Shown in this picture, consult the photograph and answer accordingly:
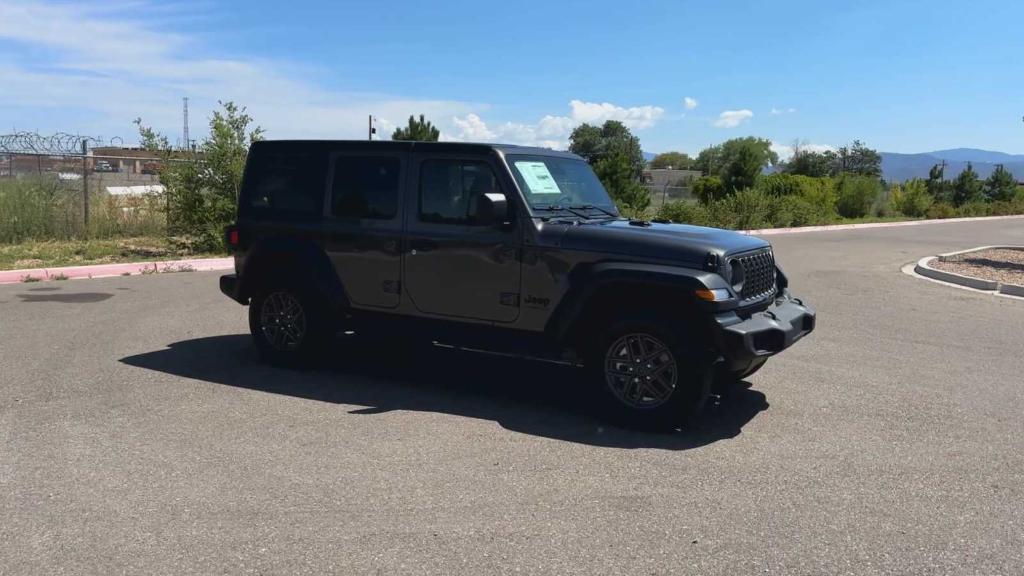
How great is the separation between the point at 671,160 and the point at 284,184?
512ft

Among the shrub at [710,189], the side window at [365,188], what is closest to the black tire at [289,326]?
the side window at [365,188]

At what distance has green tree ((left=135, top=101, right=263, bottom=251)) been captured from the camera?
17.0 meters

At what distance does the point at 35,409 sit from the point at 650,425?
172 inches

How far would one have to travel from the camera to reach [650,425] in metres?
5.71

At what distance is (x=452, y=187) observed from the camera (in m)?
6.50

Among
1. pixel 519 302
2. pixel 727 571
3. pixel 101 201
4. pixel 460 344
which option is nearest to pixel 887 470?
pixel 727 571

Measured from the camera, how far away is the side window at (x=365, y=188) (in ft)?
22.1

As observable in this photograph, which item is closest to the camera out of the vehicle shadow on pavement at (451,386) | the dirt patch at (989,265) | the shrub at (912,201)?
the vehicle shadow on pavement at (451,386)

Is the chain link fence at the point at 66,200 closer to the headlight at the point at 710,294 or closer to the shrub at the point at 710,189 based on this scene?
the headlight at the point at 710,294

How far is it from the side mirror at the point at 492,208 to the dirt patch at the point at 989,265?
37.3ft

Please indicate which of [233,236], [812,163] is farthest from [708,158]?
[233,236]

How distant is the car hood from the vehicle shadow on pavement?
1.23 meters

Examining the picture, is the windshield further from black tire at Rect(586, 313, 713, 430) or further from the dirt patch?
the dirt patch

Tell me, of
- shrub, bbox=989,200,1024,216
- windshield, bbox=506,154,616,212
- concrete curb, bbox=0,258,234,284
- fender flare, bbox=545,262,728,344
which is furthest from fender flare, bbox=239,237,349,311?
shrub, bbox=989,200,1024,216
